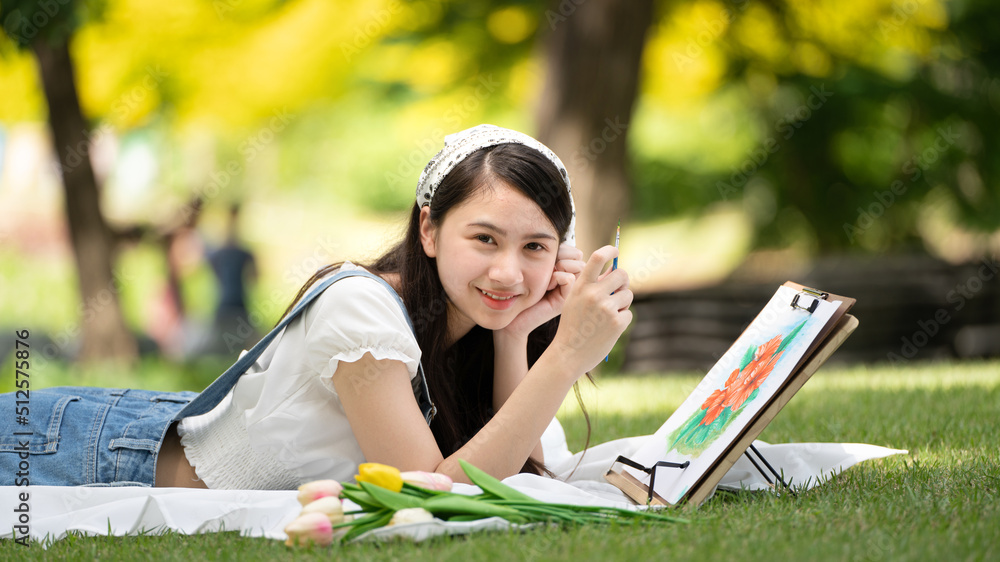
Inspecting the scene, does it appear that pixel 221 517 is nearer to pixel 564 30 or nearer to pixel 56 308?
pixel 564 30

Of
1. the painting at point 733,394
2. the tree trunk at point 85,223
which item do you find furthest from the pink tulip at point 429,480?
the tree trunk at point 85,223

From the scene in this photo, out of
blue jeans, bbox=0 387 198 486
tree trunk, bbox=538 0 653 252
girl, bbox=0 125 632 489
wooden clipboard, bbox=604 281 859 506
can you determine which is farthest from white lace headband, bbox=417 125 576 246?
tree trunk, bbox=538 0 653 252

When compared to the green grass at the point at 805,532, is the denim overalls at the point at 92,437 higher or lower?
higher

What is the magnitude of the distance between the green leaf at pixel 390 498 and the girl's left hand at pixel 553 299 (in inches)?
33.5

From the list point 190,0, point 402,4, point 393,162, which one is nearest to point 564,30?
point 402,4

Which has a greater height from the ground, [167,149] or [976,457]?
[167,149]

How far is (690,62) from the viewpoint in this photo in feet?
32.7

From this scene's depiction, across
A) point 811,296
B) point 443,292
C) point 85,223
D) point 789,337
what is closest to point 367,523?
point 443,292

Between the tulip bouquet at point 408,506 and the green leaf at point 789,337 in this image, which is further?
the green leaf at point 789,337

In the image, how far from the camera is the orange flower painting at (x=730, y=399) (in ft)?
7.93

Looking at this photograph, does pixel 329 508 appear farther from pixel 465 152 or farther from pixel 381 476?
pixel 465 152

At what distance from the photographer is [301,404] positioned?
7.92 ft

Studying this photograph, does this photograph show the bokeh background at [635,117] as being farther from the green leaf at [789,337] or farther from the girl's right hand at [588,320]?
the girl's right hand at [588,320]

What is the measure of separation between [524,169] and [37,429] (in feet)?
5.19
